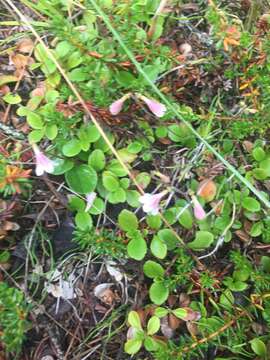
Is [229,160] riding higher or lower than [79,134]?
lower

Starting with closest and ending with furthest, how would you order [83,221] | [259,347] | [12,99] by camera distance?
1. [259,347]
2. [83,221]
3. [12,99]

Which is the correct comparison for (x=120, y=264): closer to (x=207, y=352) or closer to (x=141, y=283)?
(x=141, y=283)

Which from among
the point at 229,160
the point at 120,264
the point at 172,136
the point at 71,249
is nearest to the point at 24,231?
the point at 71,249

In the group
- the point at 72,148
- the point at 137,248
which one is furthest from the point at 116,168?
the point at 137,248

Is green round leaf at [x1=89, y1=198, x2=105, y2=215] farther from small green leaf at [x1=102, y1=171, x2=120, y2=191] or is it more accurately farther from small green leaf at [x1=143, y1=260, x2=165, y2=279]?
small green leaf at [x1=143, y1=260, x2=165, y2=279]

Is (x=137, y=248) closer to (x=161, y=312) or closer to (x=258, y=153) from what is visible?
(x=161, y=312)

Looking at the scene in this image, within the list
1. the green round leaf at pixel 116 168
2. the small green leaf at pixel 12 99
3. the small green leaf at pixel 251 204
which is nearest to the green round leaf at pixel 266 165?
the small green leaf at pixel 251 204

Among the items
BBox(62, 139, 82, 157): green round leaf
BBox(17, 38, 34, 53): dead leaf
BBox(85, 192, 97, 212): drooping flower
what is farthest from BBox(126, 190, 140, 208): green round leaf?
BBox(17, 38, 34, 53): dead leaf
